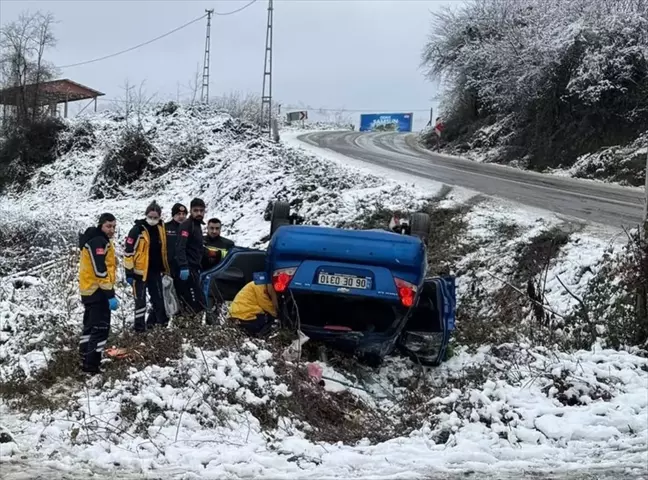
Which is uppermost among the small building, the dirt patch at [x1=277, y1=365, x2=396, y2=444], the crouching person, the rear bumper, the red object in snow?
the small building

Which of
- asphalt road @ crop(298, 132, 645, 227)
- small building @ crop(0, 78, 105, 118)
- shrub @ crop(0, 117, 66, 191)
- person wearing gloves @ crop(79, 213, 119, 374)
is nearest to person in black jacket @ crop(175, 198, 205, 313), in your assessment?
person wearing gloves @ crop(79, 213, 119, 374)

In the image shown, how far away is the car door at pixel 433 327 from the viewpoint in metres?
7.01

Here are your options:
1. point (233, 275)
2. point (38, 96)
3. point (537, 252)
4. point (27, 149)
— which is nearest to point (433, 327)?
point (233, 275)

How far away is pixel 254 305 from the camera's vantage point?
658 cm

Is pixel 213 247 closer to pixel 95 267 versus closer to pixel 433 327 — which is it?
pixel 95 267

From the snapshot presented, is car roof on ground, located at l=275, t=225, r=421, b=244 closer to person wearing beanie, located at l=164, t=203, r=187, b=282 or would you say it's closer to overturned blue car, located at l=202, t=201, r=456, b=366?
overturned blue car, located at l=202, t=201, r=456, b=366

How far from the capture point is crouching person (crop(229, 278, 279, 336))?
652 cm

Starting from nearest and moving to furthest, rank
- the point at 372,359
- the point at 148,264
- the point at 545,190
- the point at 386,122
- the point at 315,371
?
the point at 315,371 < the point at 372,359 < the point at 148,264 < the point at 545,190 < the point at 386,122

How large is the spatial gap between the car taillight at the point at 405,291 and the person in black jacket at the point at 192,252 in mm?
3197

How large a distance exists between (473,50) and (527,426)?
32.7 m

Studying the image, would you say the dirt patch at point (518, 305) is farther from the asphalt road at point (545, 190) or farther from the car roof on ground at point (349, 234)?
the asphalt road at point (545, 190)

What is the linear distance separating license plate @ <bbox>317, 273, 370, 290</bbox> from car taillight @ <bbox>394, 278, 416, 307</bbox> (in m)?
0.27

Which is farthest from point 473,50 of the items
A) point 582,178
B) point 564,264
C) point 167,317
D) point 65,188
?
point 167,317

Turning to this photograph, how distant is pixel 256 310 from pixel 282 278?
0.56 meters
